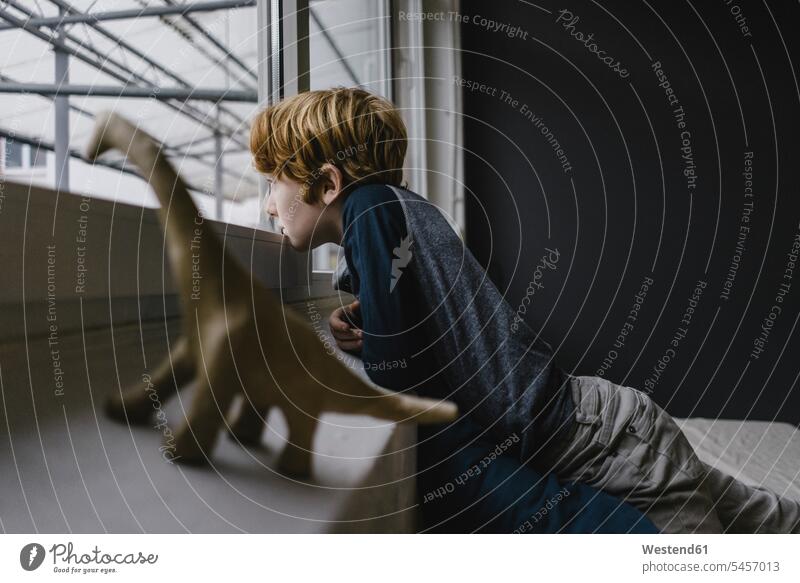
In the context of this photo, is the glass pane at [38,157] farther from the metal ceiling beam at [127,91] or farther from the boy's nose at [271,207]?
the boy's nose at [271,207]

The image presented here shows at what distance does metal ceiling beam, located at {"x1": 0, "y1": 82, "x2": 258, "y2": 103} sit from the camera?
10.4 inches

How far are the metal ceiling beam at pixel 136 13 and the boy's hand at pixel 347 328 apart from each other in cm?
22

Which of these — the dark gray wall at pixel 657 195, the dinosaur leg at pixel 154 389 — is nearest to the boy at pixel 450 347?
the dinosaur leg at pixel 154 389

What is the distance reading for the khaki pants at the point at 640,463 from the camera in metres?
0.34

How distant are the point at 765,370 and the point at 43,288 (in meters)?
0.85

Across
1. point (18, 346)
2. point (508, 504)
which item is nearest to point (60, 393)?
point (18, 346)

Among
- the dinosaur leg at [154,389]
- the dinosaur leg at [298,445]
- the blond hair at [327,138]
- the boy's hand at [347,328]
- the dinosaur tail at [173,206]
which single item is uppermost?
the blond hair at [327,138]

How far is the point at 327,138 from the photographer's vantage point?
0.37 metres

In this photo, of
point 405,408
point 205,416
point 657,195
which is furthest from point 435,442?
point 657,195

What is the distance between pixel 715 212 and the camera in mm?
744

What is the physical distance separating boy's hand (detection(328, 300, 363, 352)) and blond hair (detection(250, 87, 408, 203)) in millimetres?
99
